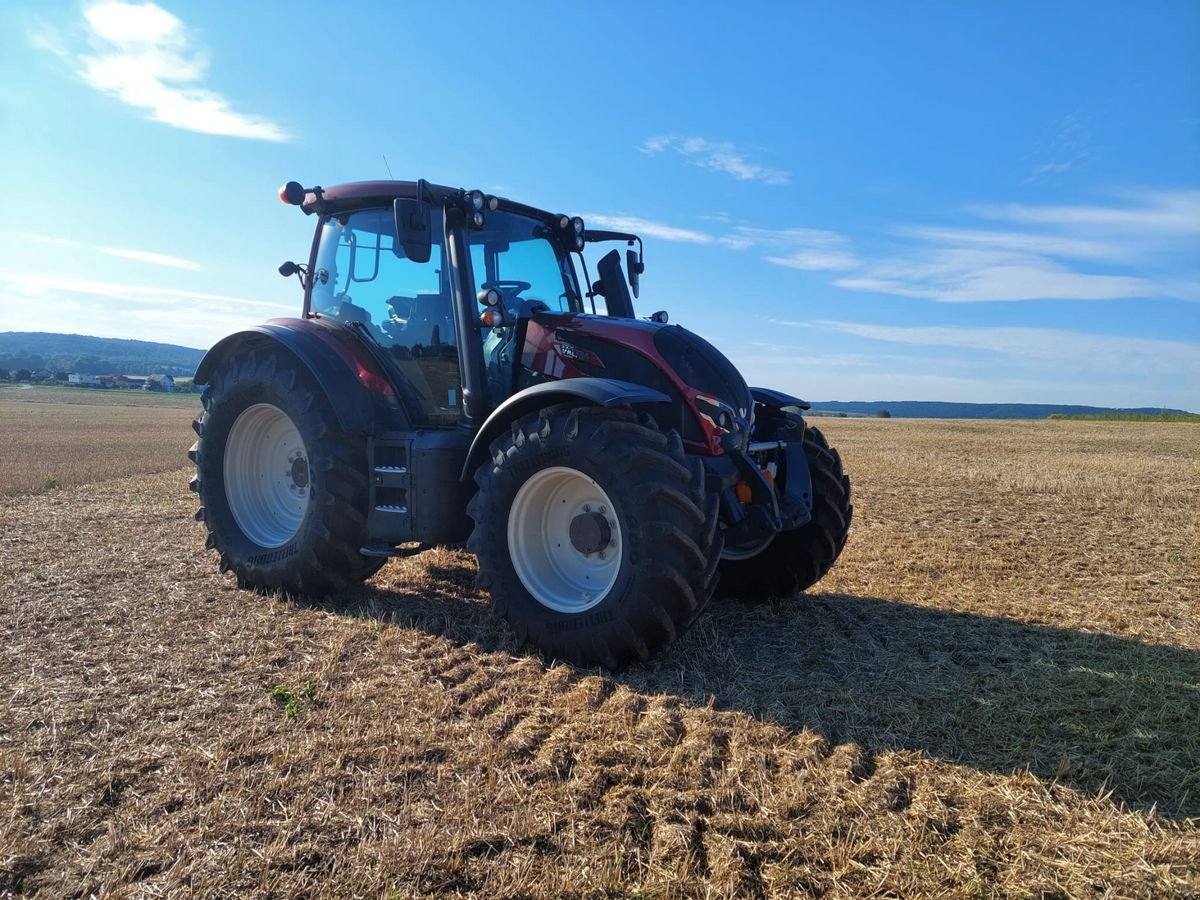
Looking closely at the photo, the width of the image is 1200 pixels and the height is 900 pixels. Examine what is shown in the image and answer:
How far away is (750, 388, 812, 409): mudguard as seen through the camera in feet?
19.1

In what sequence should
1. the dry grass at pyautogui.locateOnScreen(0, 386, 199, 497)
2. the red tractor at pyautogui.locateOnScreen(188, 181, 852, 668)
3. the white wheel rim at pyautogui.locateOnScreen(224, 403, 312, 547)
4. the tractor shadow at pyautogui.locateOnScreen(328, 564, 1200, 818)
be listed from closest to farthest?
the tractor shadow at pyautogui.locateOnScreen(328, 564, 1200, 818)
the red tractor at pyautogui.locateOnScreen(188, 181, 852, 668)
the white wheel rim at pyautogui.locateOnScreen(224, 403, 312, 547)
the dry grass at pyautogui.locateOnScreen(0, 386, 199, 497)

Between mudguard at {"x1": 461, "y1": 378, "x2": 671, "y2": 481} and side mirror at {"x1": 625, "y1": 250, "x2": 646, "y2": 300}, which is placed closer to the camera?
mudguard at {"x1": 461, "y1": 378, "x2": 671, "y2": 481}

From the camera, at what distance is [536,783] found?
9.89 ft

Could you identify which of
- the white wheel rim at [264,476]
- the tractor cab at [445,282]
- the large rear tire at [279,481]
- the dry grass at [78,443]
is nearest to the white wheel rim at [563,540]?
the tractor cab at [445,282]

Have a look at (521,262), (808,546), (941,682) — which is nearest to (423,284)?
(521,262)

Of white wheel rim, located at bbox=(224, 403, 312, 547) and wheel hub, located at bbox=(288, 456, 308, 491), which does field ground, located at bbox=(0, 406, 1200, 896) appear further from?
wheel hub, located at bbox=(288, 456, 308, 491)

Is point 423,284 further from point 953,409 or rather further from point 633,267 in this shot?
point 953,409

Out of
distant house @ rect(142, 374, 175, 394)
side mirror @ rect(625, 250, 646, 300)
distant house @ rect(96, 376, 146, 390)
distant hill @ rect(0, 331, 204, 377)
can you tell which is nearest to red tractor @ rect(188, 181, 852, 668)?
side mirror @ rect(625, 250, 646, 300)

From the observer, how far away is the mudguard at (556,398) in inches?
165

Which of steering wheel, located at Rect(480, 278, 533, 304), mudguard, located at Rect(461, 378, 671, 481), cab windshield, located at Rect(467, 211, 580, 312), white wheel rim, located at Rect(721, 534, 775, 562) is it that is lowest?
white wheel rim, located at Rect(721, 534, 775, 562)

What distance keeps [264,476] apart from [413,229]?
244 centimetres

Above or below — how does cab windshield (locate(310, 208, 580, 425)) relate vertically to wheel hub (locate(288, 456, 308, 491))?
above

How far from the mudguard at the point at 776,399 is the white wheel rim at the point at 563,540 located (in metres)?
1.77

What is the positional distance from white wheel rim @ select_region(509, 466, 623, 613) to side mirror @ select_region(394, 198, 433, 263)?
1565mm
